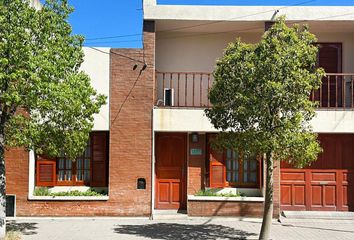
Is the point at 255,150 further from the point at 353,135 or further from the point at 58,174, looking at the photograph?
the point at 58,174

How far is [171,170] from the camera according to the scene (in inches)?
594

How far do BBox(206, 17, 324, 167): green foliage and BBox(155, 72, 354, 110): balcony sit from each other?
16.4ft

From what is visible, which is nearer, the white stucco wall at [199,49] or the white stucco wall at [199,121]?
the white stucco wall at [199,121]

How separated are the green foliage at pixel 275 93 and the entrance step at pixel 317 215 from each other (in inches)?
181

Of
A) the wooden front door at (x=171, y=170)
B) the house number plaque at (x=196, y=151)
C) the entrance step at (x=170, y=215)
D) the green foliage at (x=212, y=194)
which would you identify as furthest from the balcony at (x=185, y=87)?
the entrance step at (x=170, y=215)

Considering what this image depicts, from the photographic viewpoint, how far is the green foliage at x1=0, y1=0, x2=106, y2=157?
946 cm

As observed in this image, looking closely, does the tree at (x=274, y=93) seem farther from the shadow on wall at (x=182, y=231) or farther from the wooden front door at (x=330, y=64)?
the wooden front door at (x=330, y=64)

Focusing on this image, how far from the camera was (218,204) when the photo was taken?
1410 cm

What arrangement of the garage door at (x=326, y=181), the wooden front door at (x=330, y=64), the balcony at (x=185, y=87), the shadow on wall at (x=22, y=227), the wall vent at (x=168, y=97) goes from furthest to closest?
the wooden front door at (x=330, y=64) < the balcony at (x=185, y=87) < the garage door at (x=326, y=181) < the wall vent at (x=168, y=97) < the shadow on wall at (x=22, y=227)

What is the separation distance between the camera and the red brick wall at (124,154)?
14.0 m

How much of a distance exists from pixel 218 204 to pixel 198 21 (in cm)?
554

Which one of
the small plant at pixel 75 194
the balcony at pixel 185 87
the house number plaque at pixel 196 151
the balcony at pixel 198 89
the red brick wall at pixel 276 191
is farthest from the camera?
the balcony at pixel 185 87

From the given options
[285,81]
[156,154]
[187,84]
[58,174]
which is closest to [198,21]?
[187,84]

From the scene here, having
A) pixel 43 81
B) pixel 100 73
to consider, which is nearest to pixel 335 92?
pixel 100 73
